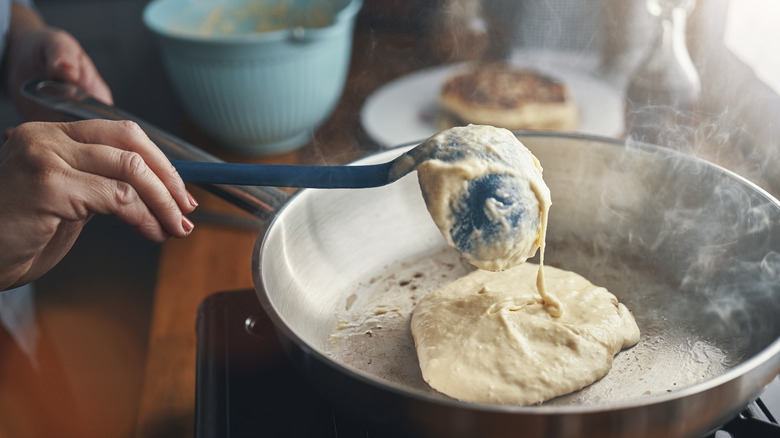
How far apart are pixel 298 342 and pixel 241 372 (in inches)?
9.7

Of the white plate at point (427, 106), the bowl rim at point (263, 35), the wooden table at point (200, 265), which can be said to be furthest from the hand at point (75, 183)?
the white plate at point (427, 106)

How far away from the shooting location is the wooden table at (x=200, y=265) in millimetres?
1028

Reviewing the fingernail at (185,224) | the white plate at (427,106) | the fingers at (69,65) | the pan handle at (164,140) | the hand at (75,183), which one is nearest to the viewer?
the hand at (75,183)

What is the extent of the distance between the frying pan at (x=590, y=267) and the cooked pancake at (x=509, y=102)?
0.55m

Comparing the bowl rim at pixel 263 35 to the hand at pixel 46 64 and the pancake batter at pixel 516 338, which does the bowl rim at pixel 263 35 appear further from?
the pancake batter at pixel 516 338

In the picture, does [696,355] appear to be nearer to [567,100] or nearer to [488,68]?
[567,100]

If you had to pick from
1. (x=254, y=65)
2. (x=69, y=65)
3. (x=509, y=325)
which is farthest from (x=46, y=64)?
(x=509, y=325)

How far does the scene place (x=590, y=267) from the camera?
1.12 metres

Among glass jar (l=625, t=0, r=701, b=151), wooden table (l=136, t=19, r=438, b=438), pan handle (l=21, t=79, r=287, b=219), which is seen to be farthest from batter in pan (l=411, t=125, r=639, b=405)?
glass jar (l=625, t=0, r=701, b=151)

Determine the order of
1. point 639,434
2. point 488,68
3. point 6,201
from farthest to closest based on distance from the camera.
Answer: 1. point 488,68
2. point 6,201
3. point 639,434

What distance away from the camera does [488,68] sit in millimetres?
1884

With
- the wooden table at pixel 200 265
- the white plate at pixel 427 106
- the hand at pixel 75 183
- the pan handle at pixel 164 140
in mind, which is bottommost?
the wooden table at pixel 200 265

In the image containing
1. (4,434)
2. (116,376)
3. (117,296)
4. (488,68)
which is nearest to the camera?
(4,434)

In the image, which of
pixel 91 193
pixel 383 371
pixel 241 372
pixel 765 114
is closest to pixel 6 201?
pixel 91 193
